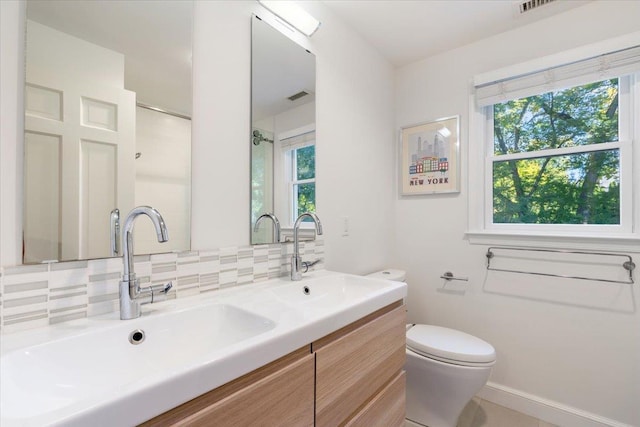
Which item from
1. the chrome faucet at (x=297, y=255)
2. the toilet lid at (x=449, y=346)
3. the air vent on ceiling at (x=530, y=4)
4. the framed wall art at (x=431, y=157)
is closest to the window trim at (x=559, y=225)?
the framed wall art at (x=431, y=157)

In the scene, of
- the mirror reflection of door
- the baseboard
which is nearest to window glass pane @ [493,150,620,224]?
the baseboard

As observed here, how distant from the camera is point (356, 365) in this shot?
3.12 ft

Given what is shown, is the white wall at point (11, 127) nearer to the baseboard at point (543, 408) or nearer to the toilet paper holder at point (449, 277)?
the toilet paper holder at point (449, 277)

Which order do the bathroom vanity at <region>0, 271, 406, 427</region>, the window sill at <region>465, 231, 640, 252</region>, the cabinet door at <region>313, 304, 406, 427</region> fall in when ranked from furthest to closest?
1. the window sill at <region>465, 231, 640, 252</region>
2. the cabinet door at <region>313, 304, 406, 427</region>
3. the bathroom vanity at <region>0, 271, 406, 427</region>

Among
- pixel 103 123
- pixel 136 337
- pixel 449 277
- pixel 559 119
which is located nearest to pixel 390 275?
pixel 449 277

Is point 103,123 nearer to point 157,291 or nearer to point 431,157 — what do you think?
point 157,291

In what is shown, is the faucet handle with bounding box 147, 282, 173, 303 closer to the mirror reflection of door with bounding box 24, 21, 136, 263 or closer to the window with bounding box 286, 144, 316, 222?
the mirror reflection of door with bounding box 24, 21, 136, 263

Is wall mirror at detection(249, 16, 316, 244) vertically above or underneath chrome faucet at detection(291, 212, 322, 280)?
above

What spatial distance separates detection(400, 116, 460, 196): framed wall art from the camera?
82.8 inches

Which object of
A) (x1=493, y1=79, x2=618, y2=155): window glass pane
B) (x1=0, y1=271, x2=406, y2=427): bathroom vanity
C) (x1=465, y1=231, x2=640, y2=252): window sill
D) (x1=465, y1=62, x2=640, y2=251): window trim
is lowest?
(x1=0, y1=271, x2=406, y2=427): bathroom vanity

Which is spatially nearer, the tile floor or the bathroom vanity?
the bathroom vanity

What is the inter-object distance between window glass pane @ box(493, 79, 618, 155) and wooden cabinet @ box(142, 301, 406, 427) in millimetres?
1526

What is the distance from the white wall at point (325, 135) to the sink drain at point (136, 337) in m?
0.37

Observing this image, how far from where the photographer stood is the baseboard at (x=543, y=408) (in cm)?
162
